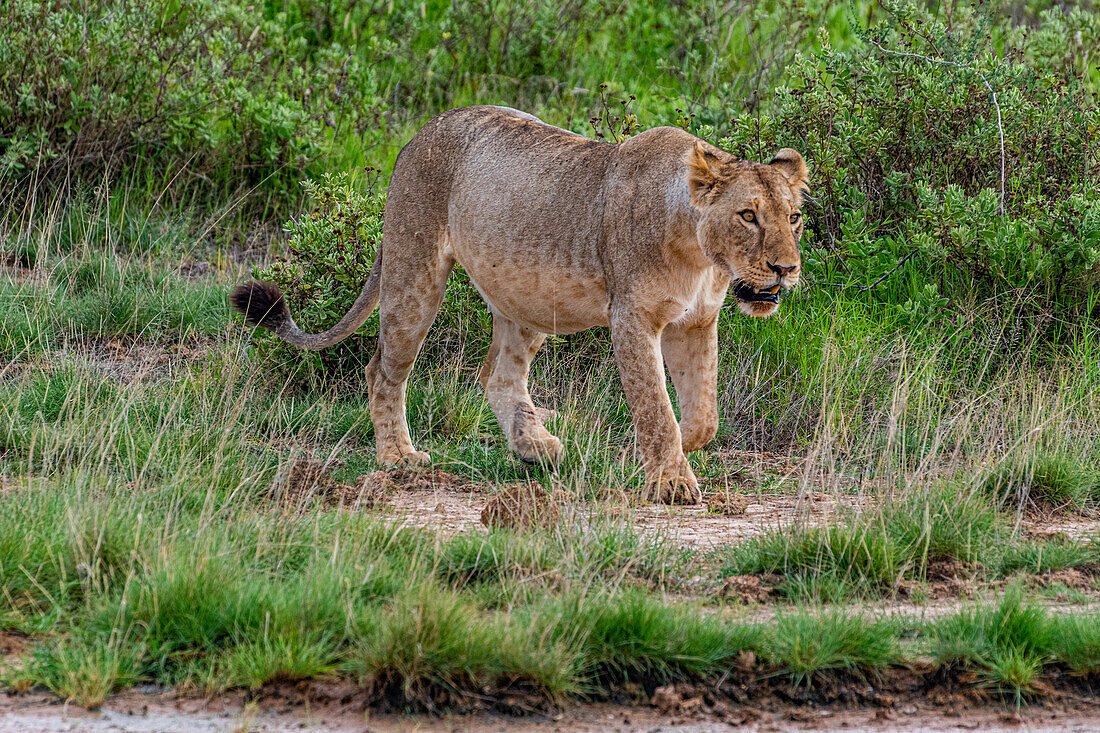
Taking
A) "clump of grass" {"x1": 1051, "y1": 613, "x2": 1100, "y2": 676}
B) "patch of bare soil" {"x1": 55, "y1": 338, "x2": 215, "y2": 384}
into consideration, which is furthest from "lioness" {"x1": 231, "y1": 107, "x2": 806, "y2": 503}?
"clump of grass" {"x1": 1051, "y1": 613, "x2": 1100, "y2": 676}

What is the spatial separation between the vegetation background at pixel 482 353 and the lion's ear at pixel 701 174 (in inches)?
46.1

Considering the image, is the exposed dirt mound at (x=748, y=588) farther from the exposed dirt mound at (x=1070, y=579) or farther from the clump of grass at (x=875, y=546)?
the exposed dirt mound at (x=1070, y=579)

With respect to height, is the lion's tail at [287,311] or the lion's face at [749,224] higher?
the lion's face at [749,224]

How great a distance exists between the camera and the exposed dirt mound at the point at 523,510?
15.1 feet

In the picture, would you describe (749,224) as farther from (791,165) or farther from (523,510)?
(523,510)

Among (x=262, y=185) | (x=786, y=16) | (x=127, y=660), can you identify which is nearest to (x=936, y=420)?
(x=127, y=660)

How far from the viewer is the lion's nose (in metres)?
4.76

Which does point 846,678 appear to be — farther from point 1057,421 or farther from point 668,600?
point 1057,421

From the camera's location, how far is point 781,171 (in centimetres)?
505

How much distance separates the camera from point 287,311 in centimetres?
636

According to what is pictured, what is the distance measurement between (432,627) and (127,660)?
85 centimetres

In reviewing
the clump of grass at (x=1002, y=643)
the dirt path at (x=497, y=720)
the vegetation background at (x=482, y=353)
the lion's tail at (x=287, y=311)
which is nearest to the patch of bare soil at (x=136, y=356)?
the vegetation background at (x=482, y=353)

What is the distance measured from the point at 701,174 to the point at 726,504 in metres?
1.37

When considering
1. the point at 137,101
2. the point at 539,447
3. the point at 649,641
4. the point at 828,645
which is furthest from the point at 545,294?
the point at 137,101
